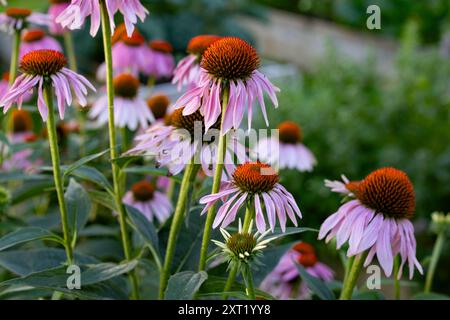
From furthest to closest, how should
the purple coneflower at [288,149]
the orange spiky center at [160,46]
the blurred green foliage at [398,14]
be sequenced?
the blurred green foliage at [398,14] < the orange spiky center at [160,46] < the purple coneflower at [288,149]

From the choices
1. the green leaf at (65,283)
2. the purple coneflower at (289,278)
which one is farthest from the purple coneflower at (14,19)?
the purple coneflower at (289,278)

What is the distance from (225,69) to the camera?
0.87 m

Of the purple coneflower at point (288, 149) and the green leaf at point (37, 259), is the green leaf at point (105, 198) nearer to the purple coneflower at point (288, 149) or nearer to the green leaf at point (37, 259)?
the green leaf at point (37, 259)

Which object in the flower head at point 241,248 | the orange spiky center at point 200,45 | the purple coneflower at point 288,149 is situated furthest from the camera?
the purple coneflower at point 288,149

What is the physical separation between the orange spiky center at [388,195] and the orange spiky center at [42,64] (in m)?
0.45

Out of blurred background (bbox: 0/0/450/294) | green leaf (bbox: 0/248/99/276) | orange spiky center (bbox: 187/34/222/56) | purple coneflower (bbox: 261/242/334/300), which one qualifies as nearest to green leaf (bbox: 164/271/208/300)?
green leaf (bbox: 0/248/99/276)

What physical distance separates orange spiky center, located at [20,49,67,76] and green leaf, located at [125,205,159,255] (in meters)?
0.24

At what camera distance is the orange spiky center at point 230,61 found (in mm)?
871

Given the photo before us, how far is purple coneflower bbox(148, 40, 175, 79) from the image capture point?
1805 millimetres

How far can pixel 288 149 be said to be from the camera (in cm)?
164

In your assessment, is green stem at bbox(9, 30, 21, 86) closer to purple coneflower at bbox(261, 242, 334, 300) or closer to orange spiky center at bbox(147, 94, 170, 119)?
orange spiky center at bbox(147, 94, 170, 119)
